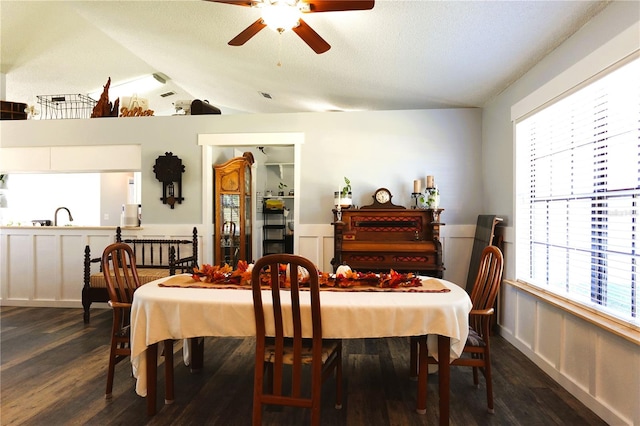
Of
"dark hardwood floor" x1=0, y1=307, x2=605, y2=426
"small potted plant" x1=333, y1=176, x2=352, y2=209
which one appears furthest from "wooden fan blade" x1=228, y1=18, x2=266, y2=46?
"dark hardwood floor" x1=0, y1=307, x2=605, y2=426

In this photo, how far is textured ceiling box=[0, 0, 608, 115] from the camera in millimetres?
2418

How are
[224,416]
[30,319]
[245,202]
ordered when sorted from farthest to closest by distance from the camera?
[245,202]
[30,319]
[224,416]

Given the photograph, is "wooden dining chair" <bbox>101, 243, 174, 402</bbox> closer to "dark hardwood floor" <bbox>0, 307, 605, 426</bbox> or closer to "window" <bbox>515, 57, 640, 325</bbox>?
"dark hardwood floor" <bbox>0, 307, 605, 426</bbox>

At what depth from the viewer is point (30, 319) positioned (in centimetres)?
397

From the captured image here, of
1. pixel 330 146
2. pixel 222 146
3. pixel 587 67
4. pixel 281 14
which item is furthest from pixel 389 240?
pixel 281 14

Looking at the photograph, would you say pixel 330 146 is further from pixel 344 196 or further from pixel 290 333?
pixel 290 333

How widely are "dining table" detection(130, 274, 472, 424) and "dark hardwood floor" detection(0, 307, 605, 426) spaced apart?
0.85 feet

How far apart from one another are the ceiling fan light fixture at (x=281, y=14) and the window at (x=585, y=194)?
6.14ft

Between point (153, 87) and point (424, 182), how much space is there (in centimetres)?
475

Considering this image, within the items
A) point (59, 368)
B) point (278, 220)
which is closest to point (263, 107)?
point (278, 220)

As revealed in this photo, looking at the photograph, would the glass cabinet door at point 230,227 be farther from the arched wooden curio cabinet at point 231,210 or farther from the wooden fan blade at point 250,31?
the wooden fan blade at point 250,31

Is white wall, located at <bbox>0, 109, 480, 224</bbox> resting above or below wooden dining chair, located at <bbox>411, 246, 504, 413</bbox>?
above

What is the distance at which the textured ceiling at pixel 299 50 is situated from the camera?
2418 mm

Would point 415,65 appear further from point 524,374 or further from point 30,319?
point 30,319
